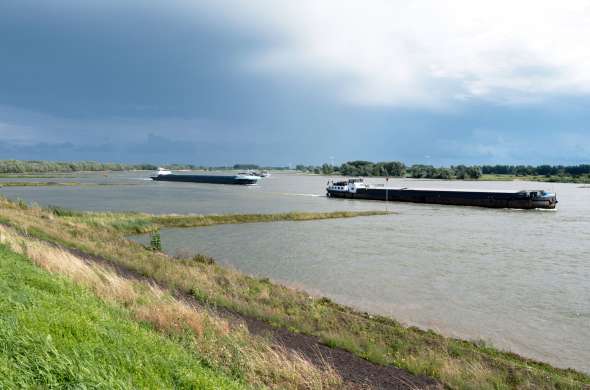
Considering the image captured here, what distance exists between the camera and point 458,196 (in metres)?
83.6

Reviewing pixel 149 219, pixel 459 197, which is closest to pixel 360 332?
pixel 149 219

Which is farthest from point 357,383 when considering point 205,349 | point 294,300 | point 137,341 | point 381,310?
point 381,310

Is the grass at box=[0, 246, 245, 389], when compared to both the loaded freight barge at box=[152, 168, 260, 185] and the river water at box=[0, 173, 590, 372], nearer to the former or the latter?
the river water at box=[0, 173, 590, 372]

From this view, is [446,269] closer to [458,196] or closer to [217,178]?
[458,196]

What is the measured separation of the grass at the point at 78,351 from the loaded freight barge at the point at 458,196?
261 ft

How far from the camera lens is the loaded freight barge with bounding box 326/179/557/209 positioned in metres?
75.9

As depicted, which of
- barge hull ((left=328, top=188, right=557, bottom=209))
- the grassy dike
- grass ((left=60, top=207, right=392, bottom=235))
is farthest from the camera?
barge hull ((left=328, top=188, right=557, bottom=209))

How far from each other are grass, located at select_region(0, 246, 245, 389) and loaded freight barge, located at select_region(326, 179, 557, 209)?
79.6 metres

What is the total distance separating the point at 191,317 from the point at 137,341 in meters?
3.11

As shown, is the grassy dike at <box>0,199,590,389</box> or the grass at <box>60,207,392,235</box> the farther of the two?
the grass at <box>60,207,392,235</box>

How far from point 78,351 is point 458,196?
3340 inches

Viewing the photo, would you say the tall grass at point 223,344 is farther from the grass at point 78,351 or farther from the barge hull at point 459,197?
the barge hull at point 459,197

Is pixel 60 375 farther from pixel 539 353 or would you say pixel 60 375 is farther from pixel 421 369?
pixel 539 353

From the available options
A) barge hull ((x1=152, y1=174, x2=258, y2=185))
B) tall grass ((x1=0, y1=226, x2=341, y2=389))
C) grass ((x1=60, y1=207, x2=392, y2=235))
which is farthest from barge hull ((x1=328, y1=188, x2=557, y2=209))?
tall grass ((x1=0, y1=226, x2=341, y2=389))
